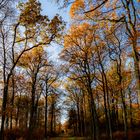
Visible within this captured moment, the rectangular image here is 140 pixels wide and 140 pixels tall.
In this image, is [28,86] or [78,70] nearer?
[78,70]

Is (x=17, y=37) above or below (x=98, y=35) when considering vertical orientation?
below

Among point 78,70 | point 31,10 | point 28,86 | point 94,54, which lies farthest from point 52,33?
point 28,86

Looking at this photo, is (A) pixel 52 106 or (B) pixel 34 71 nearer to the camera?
(B) pixel 34 71

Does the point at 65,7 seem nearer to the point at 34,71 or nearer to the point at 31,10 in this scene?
the point at 31,10

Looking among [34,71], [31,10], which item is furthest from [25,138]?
[31,10]

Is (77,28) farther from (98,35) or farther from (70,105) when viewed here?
(70,105)

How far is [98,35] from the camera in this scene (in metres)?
22.7

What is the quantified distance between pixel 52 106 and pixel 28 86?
21.5 m

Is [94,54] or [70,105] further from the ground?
[94,54]

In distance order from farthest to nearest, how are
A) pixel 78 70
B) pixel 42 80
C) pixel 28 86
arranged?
pixel 42 80
pixel 28 86
pixel 78 70

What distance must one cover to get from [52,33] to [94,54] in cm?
909

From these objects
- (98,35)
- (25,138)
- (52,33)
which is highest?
(98,35)

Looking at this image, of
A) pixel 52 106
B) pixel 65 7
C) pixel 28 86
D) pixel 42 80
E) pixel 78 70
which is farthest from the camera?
pixel 52 106

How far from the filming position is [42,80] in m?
33.4
